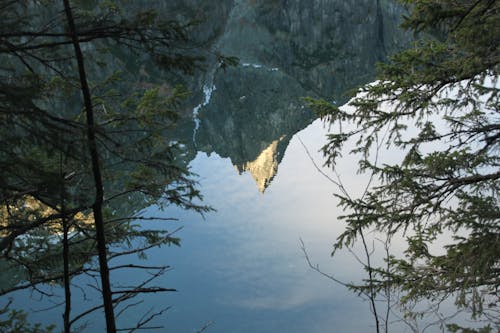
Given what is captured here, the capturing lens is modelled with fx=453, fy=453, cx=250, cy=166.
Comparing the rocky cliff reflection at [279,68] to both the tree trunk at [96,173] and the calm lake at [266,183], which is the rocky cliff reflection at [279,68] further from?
the tree trunk at [96,173]

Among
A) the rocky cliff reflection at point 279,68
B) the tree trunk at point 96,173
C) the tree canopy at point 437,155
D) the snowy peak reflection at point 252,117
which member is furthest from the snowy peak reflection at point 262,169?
the tree trunk at point 96,173

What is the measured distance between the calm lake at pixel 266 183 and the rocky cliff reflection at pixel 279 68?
20 cm

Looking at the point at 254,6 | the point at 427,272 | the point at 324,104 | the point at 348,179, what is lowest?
the point at 427,272

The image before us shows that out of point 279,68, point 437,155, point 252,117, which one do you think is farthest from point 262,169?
point 437,155

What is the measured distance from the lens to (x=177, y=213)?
128 ft

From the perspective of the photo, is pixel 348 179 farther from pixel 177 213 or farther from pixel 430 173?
pixel 430 173

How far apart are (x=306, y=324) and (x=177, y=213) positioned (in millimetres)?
18240

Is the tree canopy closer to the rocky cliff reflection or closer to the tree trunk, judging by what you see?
the tree trunk

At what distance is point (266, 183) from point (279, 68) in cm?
3785

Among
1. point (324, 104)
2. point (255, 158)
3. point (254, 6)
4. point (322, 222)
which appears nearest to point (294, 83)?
point (255, 158)

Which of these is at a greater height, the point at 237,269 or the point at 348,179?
the point at 348,179

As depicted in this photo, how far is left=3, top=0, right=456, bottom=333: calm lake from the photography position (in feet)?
83.2

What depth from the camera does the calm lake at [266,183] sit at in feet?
83.2

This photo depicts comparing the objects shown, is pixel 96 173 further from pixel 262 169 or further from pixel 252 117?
pixel 252 117
